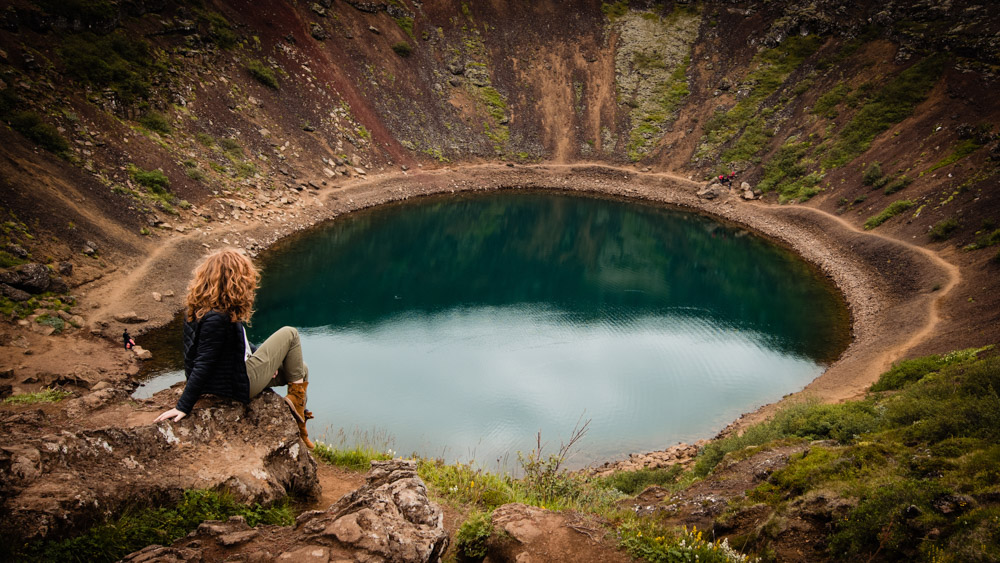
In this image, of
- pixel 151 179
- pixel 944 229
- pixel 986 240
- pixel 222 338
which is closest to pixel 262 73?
pixel 151 179

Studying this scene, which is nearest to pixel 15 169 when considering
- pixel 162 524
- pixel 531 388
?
pixel 531 388

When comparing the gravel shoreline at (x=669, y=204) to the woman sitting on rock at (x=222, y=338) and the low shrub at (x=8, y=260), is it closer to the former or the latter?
the low shrub at (x=8, y=260)

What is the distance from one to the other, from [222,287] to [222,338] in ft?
1.92

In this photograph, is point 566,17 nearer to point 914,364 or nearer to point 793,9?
point 793,9

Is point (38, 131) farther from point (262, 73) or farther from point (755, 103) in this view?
point (755, 103)

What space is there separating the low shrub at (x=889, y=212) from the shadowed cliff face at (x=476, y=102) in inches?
10.9

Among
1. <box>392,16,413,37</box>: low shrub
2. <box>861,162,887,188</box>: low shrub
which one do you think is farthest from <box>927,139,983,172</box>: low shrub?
<box>392,16,413,37</box>: low shrub

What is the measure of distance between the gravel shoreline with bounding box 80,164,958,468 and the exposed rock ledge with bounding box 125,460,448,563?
13984 millimetres

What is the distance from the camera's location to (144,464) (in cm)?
575

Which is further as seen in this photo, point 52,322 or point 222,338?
point 52,322

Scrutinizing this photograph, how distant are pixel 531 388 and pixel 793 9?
62125mm

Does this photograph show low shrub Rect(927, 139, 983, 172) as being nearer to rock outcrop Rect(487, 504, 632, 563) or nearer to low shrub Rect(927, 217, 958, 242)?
low shrub Rect(927, 217, 958, 242)

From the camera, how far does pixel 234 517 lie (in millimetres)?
5414

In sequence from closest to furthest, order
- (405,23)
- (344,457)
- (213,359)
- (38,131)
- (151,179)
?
(213,359) → (344,457) → (38,131) → (151,179) → (405,23)
